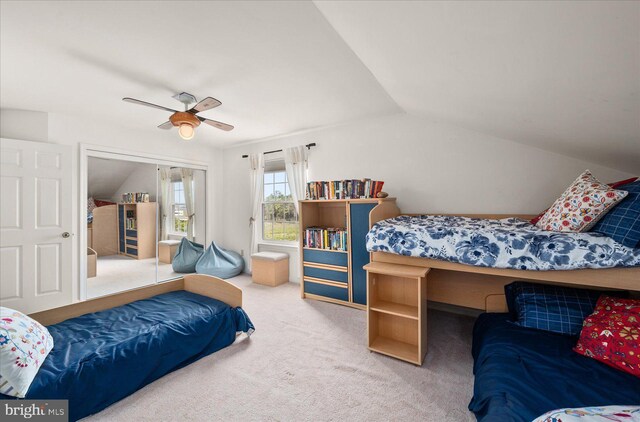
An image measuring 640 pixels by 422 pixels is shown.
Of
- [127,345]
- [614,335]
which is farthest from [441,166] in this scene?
[127,345]

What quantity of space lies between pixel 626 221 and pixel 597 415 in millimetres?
1270

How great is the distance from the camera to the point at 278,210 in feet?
14.1

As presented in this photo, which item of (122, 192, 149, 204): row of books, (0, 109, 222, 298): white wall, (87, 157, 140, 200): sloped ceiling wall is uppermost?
(0, 109, 222, 298): white wall

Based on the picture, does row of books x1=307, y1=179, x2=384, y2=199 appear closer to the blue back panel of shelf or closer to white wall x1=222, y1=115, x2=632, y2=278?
white wall x1=222, y1=115, x2=632, y2=278

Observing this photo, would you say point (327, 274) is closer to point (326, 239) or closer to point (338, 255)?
point (338, 255)

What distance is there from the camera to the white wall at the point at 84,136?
9.39ft

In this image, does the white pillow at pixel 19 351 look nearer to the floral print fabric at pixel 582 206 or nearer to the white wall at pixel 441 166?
the white wall at pixel 441 166

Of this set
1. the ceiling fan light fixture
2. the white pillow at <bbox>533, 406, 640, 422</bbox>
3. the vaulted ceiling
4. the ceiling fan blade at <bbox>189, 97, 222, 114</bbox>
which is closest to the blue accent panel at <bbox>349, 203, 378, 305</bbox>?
the vaulted ceiling

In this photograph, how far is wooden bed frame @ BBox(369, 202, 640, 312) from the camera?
5.21 ft

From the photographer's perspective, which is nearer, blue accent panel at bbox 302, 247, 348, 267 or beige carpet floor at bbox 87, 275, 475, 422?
beige carpet floor at bbox 87, 275, 475, 422

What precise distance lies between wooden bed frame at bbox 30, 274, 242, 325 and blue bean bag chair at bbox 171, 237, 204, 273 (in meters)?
1.64

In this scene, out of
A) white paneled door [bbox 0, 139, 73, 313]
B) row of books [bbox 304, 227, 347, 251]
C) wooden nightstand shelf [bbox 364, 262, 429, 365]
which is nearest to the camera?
wooden nightstand shelf [bbox 364, 262, 429, 365]

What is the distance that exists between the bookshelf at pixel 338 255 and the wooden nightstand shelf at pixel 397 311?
0.70 m

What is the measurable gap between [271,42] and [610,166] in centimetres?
303
